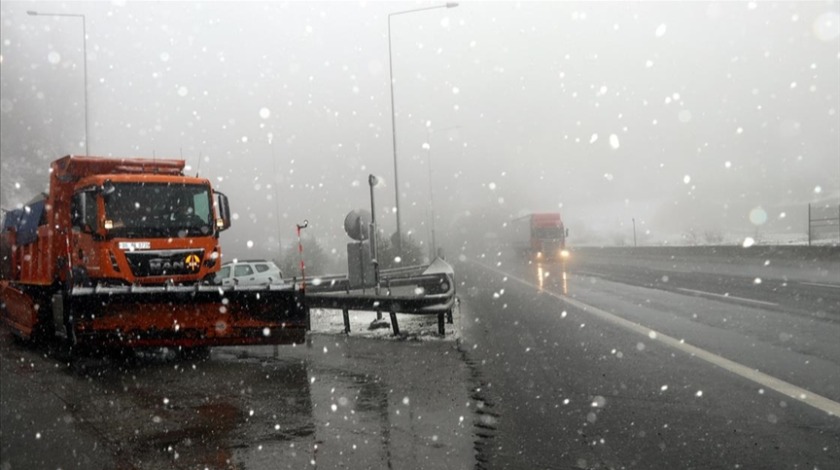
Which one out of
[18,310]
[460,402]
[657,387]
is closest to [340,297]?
[18,310]

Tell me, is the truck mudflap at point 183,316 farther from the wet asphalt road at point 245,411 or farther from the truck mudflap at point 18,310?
the truck mudflap at point 18,310

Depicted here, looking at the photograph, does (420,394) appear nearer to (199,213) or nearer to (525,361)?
(525,361)

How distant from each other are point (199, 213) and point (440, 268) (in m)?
9.54

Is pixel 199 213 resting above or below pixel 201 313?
above

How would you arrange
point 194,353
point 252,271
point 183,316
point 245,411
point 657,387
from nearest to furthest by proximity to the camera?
point 245,411 < point 657,387 < point 183,316 < point 194,353 < point 252,271

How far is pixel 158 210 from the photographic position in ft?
38.8

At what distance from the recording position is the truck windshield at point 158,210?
11.5 m

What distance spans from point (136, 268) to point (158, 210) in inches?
41.3

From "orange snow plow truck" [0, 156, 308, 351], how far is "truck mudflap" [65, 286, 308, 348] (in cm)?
1

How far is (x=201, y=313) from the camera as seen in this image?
35.0 ft

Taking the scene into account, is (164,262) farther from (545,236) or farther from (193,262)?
(545,236)

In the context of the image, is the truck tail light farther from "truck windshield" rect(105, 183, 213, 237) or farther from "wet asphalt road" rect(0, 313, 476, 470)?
"wet asphalt road" rect(0, 313, 476, 470)

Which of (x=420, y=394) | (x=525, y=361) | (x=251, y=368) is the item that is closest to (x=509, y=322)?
(x=525, y=361)

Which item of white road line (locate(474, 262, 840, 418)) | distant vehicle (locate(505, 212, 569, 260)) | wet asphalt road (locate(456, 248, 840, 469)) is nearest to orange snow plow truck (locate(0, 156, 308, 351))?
wet asphalt road (locate(456, 248, 840, 469))
